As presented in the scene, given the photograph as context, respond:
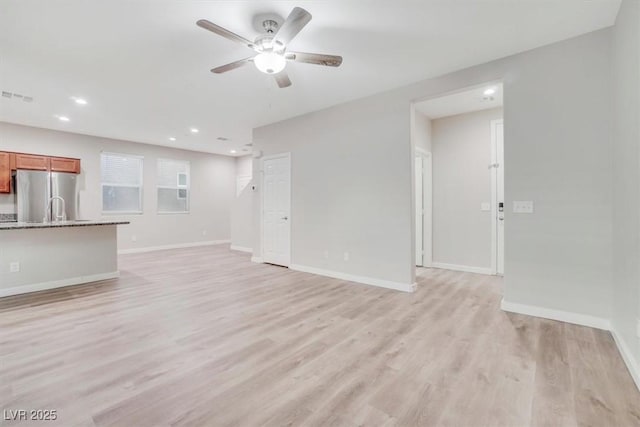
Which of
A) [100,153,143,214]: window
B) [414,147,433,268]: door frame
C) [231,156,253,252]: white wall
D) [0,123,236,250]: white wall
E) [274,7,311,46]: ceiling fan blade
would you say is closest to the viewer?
[274,7,311,46]: ceiling fan blade

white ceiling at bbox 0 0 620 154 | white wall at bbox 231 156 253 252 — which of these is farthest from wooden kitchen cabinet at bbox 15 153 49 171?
white wall at bbox 231 156 253 252

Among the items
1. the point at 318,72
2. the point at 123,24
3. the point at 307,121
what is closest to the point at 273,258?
the point at 307,121

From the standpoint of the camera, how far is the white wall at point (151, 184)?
6.07 m

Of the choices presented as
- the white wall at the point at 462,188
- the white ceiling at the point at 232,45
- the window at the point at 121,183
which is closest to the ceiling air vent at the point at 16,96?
the white ceiling at the point at 232,45

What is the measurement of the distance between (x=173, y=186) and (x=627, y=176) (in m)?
8.79

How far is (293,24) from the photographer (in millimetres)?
2158

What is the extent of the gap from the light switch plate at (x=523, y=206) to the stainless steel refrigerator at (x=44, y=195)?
714cm

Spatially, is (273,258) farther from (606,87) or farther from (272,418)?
(606,87)

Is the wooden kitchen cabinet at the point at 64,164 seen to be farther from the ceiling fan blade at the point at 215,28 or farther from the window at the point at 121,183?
A: the ceiling fan blade at the point at 215,28

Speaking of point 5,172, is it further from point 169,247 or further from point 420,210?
point 420,210

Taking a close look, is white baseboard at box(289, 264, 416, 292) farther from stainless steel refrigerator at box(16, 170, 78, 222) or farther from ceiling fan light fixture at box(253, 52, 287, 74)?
stainless steel refrigerator at box(16, 170, 78, 222)

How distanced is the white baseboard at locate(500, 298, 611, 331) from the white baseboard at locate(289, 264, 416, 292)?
1117 mm

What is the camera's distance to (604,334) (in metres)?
2.61

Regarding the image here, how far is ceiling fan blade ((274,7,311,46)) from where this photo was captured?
2.02 m
